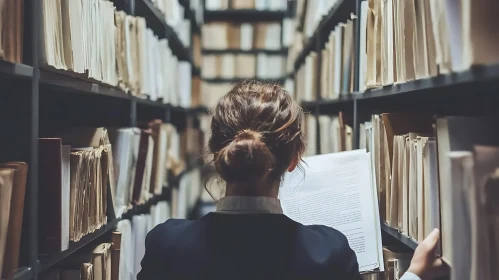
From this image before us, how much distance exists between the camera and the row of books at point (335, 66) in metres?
2.17

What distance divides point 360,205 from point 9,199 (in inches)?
33.7

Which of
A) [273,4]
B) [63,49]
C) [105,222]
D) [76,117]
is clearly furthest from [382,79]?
[273,4]

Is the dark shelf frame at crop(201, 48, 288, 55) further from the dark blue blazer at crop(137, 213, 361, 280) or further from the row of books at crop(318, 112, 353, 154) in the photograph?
the dark blue blazer at crop(137, 213, 361, 280)

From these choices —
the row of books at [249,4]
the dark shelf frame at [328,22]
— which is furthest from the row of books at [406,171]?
the row of books at [249,4]

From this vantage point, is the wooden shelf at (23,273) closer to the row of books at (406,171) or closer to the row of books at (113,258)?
the row of books at (113,258)

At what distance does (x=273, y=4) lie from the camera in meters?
4.86

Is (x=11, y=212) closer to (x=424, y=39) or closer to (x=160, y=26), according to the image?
(x=424, y=39)

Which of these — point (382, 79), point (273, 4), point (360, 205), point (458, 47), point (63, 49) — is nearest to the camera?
point (458, 47)

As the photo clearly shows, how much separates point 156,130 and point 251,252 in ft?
5.58

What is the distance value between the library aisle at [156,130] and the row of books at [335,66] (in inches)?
0.5

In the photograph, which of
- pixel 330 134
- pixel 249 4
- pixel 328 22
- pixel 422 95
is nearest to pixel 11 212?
Result: pixel 422 95

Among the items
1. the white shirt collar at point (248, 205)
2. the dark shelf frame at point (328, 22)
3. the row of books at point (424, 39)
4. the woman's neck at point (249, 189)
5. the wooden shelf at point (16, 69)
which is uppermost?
the dark shelf frame at point (328, 22)

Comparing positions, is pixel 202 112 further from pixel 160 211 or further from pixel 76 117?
pixel 76 117

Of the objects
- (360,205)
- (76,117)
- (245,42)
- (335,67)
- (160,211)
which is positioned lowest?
(160,211)
